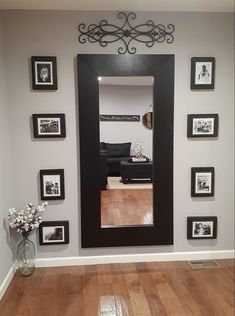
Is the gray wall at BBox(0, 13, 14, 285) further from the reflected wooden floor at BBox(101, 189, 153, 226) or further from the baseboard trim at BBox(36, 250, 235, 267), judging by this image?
the reflected wooden floor at BBox(101, 189, 153, 226)

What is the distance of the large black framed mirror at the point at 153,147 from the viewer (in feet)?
8.93

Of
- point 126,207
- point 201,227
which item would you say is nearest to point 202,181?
point 201,227

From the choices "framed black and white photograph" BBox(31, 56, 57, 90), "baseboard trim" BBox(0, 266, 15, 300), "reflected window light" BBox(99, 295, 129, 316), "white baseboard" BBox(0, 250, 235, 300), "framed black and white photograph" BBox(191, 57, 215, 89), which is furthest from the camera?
"white baseboard" BBox(0, 250, 235, 300)

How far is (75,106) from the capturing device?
9.09ft

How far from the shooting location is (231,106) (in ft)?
9.45

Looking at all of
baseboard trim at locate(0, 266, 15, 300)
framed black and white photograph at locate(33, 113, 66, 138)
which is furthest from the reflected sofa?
baseboard trim at locate(0, 266, 15, 300)

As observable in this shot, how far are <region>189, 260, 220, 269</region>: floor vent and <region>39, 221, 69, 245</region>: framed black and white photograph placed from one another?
4.00 ft

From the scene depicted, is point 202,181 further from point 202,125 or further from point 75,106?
point 75,106

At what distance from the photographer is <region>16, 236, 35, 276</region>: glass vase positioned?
2.77 metres

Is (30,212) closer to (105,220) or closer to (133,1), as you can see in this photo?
(105,220)

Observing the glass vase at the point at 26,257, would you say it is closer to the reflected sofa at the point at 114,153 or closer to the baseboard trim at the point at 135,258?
the baseboard trim at the point at 135,258

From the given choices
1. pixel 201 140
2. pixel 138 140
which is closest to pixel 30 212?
pixel 138 140

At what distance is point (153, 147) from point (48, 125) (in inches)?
38.3

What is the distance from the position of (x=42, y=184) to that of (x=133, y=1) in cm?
173
